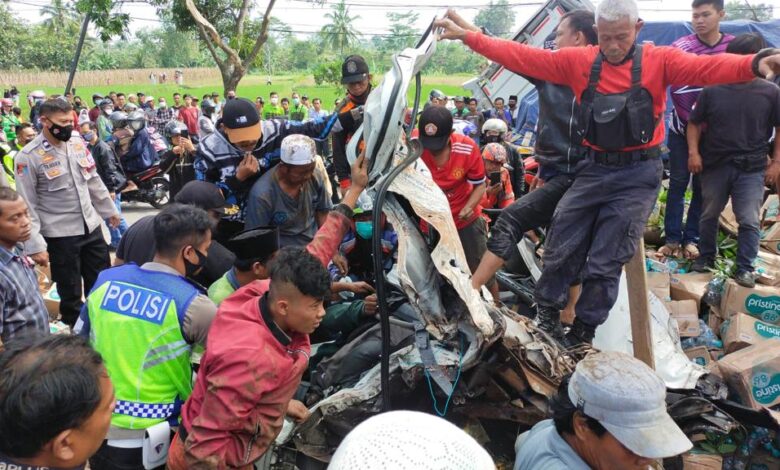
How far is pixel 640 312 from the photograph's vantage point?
3184 millimetres

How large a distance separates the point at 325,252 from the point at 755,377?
2.65 meters

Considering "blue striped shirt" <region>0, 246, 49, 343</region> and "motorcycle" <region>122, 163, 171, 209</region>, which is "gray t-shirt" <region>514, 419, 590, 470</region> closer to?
"blue striped shirt" <region>0, 246, 49, 343</region>

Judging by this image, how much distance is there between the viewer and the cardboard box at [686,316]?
13.7ft

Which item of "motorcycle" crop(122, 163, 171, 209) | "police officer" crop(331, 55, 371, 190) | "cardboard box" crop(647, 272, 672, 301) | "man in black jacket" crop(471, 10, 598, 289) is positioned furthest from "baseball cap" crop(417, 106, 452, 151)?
"motorcycle" crop(122, 163, 171, 209)

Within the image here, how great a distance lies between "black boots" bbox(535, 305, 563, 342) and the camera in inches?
129

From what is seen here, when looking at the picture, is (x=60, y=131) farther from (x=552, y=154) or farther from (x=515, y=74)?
(x=515, y=74)

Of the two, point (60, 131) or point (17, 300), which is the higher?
point (60, 131)

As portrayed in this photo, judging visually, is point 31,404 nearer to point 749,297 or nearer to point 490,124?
point 749,297

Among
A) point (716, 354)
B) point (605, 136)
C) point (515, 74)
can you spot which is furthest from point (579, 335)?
point (515, 74)

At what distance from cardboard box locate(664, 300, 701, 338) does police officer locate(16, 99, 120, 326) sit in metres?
4.52

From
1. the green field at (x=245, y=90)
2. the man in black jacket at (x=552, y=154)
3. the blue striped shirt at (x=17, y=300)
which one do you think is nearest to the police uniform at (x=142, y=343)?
the blue striped shirt at (x=17, y=300)

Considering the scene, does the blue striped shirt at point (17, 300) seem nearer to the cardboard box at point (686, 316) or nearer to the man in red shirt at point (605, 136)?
the man in red shirt at point (605, 136)

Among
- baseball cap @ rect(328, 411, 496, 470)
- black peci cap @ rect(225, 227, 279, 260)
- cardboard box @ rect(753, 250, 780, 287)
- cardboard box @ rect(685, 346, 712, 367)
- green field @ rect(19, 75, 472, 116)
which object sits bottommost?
green field @ rect(19, 75, 472, 116)

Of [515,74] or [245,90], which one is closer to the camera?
[515,74]
